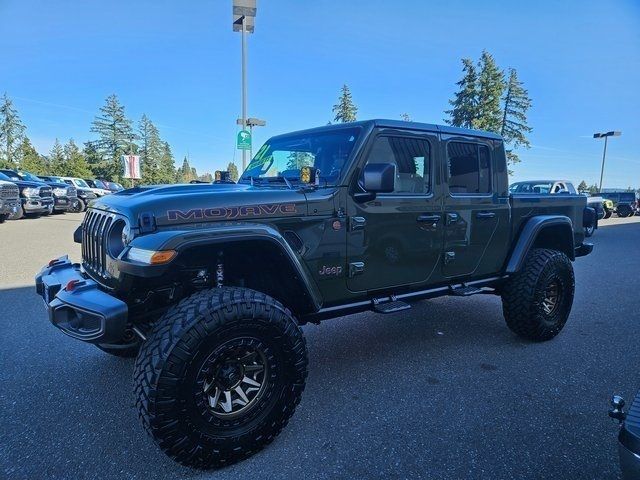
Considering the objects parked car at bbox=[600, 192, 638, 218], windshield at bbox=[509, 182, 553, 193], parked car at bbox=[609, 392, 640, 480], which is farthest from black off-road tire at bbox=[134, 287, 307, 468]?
parked car at bbox=[600, 192, 638, 218]

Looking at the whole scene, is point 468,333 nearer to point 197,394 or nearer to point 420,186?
point 420,186

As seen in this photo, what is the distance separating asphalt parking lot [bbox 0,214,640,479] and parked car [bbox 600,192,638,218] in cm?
2865

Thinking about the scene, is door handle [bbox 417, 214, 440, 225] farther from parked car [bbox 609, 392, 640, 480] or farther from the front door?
parked car [bbox 609, 392, 640, 480]

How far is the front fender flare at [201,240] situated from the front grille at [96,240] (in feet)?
1.29

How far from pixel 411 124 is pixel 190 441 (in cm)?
273

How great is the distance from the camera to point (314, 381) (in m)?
3.17

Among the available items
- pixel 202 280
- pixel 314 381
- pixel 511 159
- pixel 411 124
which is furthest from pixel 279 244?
pixel 511 159

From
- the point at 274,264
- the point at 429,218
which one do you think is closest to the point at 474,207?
the point at 429,218

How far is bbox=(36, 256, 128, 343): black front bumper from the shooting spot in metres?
2.05

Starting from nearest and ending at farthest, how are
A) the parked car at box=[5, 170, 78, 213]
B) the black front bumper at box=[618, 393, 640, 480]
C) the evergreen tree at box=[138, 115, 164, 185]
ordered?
1. the black front bumper at box=[618, 393, 640, 480]
2. the parked car at box=[5, 170, 78, 213]
3. the evergreen tree at box=[138, 115, 164, 185]

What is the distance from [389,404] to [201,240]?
1.79 metres

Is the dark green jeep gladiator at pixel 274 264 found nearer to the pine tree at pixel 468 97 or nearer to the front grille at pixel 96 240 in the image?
the front grille at pixel 96 240

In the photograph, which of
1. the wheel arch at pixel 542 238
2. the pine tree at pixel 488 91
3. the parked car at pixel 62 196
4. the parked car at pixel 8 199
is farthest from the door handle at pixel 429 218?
the pine tree at pixel 488 91

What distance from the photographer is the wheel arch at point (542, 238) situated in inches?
152
